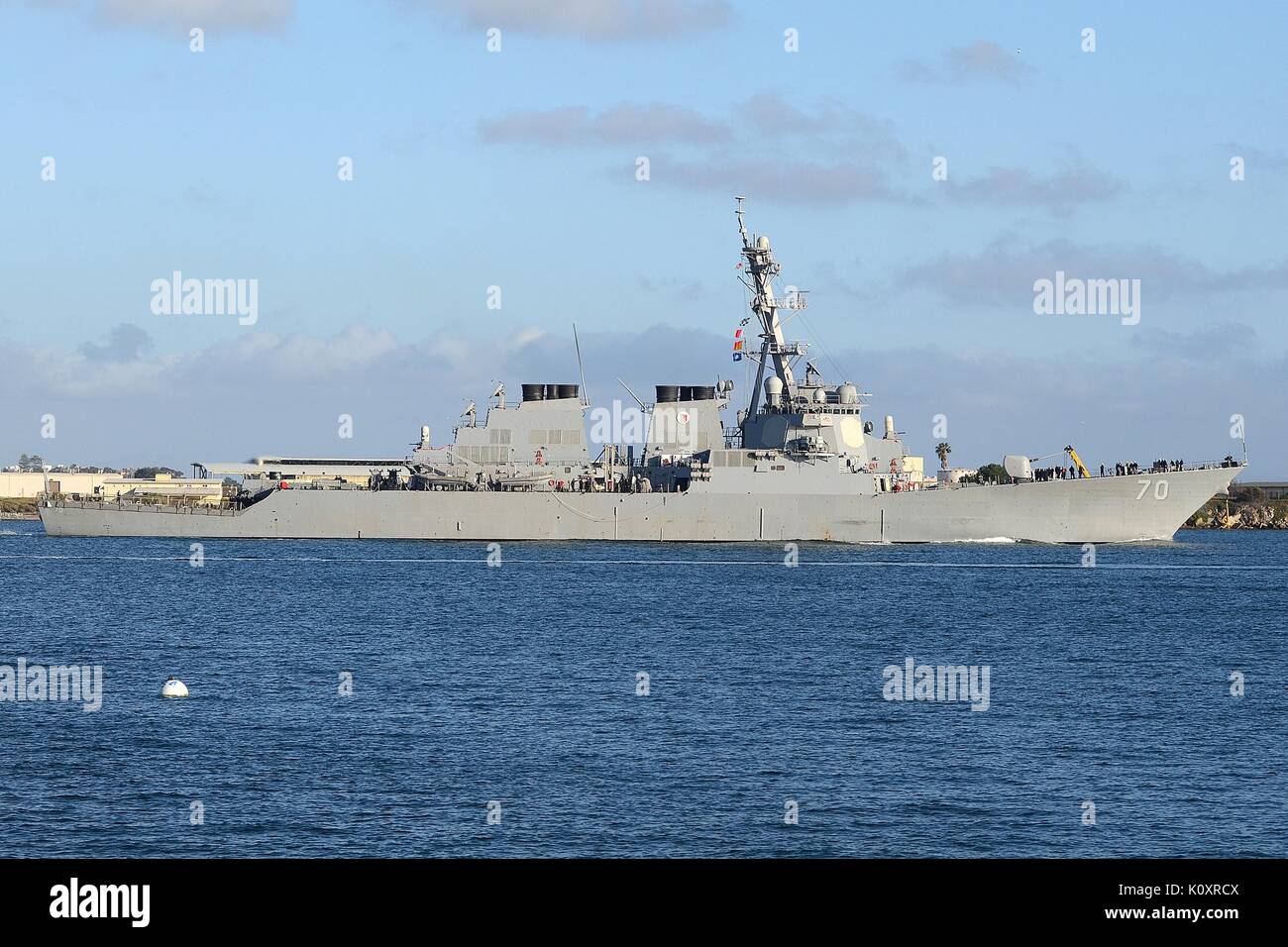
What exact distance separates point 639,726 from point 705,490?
135ft

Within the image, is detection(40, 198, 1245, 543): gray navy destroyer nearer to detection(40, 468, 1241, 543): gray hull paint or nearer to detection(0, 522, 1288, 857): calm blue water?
detection(40, 468, 1241, 543): gray hull paint

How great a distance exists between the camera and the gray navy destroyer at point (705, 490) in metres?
59.9

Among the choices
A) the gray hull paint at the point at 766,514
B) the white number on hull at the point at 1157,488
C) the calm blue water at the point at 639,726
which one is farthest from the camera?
the gray hull paint at the point at 766,514

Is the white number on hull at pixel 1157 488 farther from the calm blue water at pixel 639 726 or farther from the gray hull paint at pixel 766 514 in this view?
the calm blue water at pixel 639 726

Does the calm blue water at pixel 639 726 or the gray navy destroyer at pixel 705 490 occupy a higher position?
the gray navy destroyer at pixel 705 490

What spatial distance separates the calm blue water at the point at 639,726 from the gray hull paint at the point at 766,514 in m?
17.2

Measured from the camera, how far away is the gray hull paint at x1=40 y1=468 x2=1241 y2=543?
195 ft

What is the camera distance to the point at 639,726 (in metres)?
20.2

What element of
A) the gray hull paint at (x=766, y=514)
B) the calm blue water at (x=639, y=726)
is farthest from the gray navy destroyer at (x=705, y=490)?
the calm blue water at (x=639, y=726)

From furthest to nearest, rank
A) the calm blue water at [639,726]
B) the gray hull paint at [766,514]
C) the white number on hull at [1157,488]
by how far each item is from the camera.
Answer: the gray hull paint at [766,514] < the white number on hull at [1157,488] < the calm blue water at [639,726]

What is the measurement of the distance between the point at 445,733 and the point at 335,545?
45.4 m
